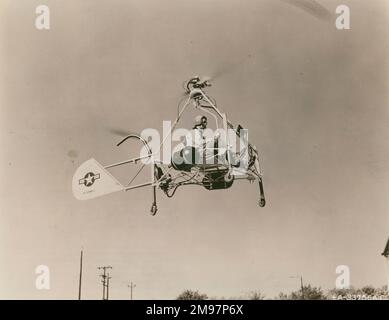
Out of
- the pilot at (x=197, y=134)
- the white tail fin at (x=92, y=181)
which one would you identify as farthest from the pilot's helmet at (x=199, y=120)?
the white tail fin at (x=92, y=181)

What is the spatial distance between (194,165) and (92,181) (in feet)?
10.6

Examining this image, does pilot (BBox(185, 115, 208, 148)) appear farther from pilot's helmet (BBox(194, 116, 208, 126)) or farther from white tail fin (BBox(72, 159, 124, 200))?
white tail fin (BBox(72, 159, 124, 200))

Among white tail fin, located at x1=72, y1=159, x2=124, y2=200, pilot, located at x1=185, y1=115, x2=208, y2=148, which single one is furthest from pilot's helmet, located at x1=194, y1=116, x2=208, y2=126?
white tail fin, located at x1=72, y1=159, x2=124, y2=200

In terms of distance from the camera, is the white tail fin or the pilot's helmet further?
the white tail fin

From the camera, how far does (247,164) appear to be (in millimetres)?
14328

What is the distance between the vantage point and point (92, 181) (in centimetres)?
1538

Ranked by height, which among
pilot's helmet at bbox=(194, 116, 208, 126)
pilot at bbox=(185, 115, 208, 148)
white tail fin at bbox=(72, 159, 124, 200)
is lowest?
white tail fin at bbox=(72, 159, 124, 200)

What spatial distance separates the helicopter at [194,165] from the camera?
45.3 feet

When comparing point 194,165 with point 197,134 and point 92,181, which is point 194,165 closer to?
point 197,134

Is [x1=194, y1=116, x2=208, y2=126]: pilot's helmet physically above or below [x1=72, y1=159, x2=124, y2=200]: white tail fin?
above

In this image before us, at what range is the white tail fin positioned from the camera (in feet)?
49.7

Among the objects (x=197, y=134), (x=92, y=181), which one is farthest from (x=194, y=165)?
(x=92, y=181)
